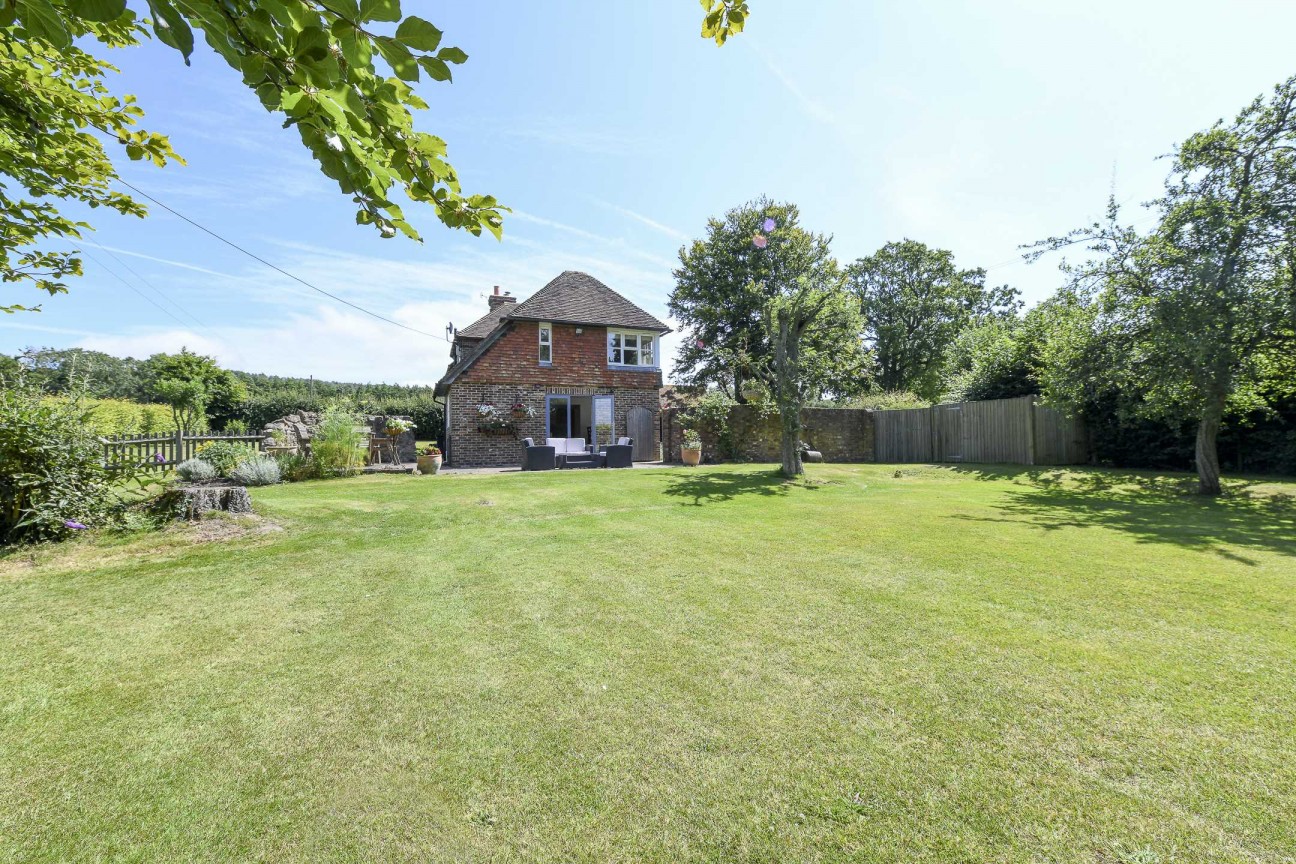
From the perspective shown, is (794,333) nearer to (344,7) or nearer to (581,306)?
(581,306)

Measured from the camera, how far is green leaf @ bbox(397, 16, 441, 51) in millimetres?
1463

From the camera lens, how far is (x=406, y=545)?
565cm

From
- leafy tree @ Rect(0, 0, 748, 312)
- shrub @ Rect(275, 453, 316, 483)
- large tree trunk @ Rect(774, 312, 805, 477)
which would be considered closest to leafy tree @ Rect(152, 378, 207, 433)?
shrub @ Rect(275, 453, 316, 483)

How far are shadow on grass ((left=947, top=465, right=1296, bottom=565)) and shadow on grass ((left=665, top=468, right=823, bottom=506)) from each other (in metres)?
3.79

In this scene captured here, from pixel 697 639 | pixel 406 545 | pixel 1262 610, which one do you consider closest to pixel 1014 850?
pixel 697 639

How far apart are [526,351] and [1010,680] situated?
17.2 metres

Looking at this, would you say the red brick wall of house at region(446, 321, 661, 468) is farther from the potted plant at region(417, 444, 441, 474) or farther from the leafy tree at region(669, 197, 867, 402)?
the leafy tree at region(669, 197, 867, 402)

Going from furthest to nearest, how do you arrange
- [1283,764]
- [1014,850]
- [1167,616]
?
1. [1167,616]
2. [1283,764]
3. [1014,850]

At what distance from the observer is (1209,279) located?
9.02 metres

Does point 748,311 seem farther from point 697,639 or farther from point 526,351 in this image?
point 697,639

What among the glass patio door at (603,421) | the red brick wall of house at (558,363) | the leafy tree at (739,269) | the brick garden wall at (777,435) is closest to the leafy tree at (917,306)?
the leafy tree at (739,269)

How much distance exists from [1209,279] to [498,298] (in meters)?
24.0

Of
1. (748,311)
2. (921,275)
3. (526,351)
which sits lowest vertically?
(526,351)

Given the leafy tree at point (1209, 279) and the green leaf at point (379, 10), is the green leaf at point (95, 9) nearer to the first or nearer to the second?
the green leaf at point (379, 10)
